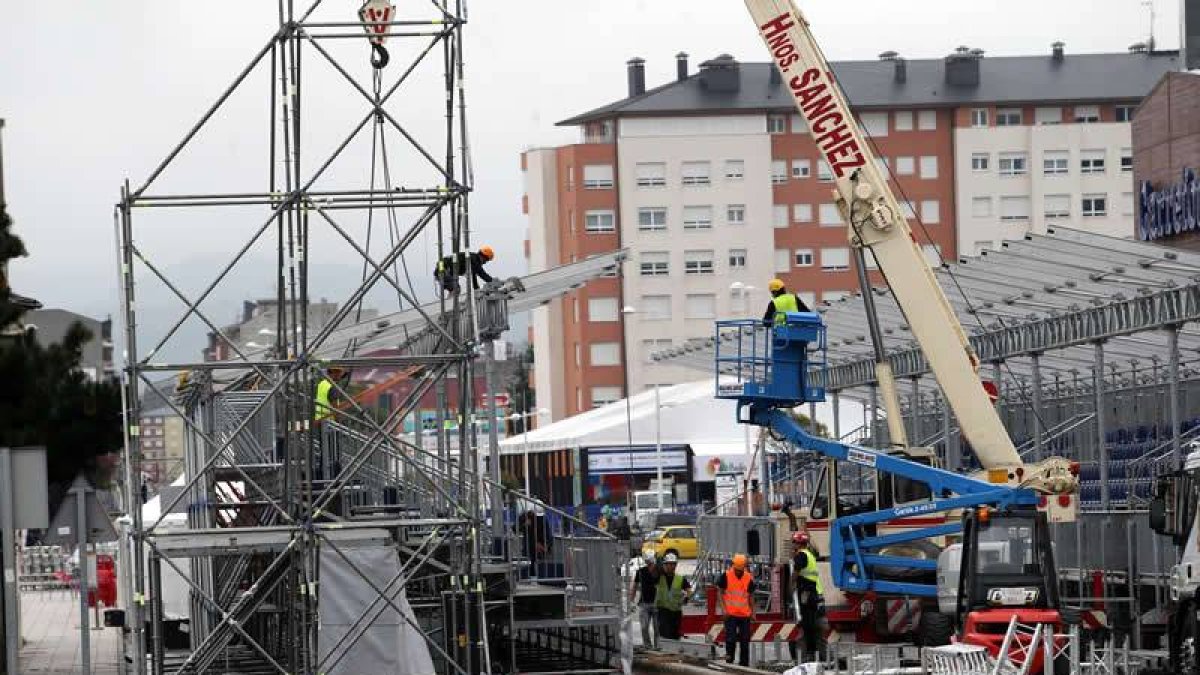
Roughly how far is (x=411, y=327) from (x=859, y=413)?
185 feet

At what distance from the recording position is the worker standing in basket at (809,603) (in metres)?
29.0

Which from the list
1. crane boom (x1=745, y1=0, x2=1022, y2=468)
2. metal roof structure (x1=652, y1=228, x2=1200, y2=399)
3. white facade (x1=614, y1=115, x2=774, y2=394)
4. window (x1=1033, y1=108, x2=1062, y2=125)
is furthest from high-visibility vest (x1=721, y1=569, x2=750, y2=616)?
window (x1=1033, y1=108, x2=1062, y2=125)

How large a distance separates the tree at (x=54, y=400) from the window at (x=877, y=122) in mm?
87926

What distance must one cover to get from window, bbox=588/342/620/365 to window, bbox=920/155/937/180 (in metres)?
16.5

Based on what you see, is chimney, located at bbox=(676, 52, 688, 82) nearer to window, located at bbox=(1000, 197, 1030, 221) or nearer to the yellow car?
window, located at bbox=(1000, 197, 1030, 221)

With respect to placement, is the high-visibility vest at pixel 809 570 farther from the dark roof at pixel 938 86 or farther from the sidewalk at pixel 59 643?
the dark roof at pixel 938 86

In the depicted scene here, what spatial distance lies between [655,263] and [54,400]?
288 ft

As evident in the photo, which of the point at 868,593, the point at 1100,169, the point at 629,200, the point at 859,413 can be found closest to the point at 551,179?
the point at 629,200

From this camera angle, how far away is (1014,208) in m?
116

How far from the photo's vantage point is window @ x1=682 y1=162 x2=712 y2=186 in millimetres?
113188

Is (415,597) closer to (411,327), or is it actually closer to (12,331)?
(411,327)

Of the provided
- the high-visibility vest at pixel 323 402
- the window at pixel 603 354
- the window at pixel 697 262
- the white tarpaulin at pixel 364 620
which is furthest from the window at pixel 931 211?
the white tarpaulin at pixel 364 620

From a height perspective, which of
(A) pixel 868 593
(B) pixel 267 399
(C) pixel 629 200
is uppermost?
(C) pixel 629 200

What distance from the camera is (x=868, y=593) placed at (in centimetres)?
3062
